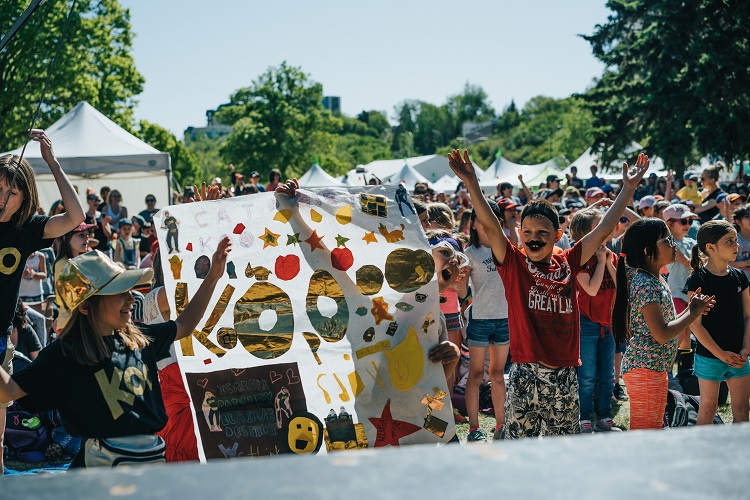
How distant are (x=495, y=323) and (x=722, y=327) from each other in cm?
173

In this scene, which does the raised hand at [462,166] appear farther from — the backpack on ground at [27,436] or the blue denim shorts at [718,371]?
the backpack on ground at [27,436]

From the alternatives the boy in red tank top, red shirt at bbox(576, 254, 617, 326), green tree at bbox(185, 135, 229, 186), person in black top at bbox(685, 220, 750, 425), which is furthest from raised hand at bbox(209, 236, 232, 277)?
green tree at bbox(185, 135, 229, 186)

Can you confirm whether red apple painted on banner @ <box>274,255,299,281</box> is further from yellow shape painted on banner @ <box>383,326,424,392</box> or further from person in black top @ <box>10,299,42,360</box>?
person in black top @ <box>10,299,42,360</box>

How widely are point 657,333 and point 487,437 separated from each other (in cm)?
222

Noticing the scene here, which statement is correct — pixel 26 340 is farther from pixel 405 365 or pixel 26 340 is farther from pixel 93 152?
pixel 93 152

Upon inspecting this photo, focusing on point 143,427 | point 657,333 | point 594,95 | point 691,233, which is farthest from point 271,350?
point 594,95

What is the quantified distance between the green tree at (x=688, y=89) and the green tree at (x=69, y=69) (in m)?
19.8

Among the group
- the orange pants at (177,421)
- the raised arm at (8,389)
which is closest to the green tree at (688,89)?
the orange pants at (177,421)

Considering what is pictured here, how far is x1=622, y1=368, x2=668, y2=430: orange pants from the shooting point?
206 inches

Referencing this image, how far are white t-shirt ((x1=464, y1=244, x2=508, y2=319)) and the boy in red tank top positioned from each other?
2066mm

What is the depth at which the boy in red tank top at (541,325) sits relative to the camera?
4.62 meters

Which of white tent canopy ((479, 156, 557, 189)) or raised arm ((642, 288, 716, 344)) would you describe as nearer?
raised arm ((642, 288, 716, 344))

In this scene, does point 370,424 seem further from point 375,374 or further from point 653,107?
point 653,107

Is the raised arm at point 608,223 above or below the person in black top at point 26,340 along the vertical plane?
above
